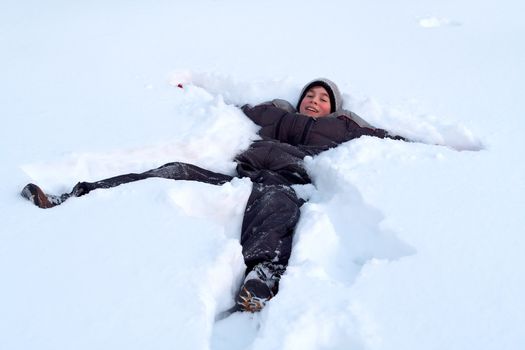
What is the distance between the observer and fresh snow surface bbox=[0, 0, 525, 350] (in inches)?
49.5

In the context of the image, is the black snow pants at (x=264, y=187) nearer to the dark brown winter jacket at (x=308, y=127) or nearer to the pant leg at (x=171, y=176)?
the pant leg at (x=171, y=176)

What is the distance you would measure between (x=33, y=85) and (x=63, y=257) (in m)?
1.72

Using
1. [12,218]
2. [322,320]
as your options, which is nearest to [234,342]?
[322,320]

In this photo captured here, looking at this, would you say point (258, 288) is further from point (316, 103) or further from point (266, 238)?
point (316, 103)

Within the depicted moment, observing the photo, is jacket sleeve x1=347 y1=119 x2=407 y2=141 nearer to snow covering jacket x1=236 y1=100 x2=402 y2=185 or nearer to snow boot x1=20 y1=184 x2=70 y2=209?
snow covering jacket x1=236 y1=100 x2=402 y2=185

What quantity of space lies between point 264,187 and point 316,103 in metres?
1.04

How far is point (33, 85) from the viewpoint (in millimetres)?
2789

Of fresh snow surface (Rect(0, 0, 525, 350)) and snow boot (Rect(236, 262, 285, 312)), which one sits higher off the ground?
fresh snow surface (Rect(0, 0, 525, 350))

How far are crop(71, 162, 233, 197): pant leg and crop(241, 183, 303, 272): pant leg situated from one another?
254 millimetres

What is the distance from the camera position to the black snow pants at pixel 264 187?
5.54 ft

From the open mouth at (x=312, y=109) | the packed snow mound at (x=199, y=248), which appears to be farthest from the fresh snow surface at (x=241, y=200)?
the open mouth at (x=312, y=109)

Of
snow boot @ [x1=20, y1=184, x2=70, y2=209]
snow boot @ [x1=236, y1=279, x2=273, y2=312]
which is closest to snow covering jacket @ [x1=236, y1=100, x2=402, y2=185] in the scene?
snow boot @ [x1=236, y1=279, x2=273, y2=312]

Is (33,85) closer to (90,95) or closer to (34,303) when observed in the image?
(90,95)

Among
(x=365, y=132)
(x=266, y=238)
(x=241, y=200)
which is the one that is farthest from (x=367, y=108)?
(x=266, y=238)
